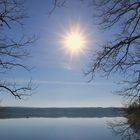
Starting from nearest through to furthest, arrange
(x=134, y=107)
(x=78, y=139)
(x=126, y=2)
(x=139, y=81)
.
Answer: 1. (x=126, y=2)
2. (x=139, y=81)
3. (x=134, y=107)
4. (x=78, y=139)

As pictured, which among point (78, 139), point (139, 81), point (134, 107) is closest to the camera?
point (139, 81)

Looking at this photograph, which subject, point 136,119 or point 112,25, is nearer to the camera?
point 112,25

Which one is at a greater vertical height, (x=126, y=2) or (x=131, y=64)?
(x=126, y=2)

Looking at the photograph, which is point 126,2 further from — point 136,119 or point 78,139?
point 78,139

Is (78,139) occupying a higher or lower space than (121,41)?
higher

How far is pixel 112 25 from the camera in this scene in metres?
8.93

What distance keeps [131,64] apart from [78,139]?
18386 millimetres

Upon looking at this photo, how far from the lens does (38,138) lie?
1099 inches

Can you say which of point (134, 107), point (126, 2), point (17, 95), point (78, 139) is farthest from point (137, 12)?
point (78, 139)

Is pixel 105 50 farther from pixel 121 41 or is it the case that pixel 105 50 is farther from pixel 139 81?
pixel 139 81

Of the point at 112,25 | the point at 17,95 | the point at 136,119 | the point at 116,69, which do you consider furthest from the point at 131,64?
the point at 17,95

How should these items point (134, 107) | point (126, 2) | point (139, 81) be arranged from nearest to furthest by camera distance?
point (126, 2), point (139, 81), point (134, 107)

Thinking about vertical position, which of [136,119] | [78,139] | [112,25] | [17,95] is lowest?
[136,119]

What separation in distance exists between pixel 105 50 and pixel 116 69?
1.78ft
